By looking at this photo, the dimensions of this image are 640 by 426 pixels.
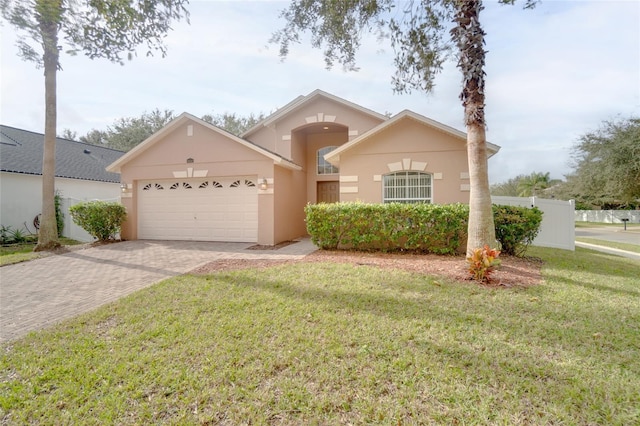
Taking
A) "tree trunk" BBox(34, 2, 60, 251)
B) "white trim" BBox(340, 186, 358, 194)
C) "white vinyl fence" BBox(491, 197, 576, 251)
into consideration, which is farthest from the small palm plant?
"tree trunk" BBox(34, 2, 60, 251)

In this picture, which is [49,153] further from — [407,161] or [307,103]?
[407,161]

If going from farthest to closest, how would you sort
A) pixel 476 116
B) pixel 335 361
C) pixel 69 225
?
pixel 69 225 → pixel 476 116 → pixel 335 361

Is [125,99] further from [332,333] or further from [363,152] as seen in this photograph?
[332,333]

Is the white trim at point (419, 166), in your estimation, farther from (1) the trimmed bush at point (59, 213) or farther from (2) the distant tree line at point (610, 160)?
(2) the distant tree line at point (610, 160)

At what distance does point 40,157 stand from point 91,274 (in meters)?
14.3

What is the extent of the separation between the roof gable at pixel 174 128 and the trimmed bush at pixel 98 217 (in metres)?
1.75

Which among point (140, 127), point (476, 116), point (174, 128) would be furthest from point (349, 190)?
point (140, 127)

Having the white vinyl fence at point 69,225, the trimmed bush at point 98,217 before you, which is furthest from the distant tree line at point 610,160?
the white vinyl fence at point 69,225

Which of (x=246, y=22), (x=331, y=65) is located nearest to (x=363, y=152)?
(x=331, y=65)

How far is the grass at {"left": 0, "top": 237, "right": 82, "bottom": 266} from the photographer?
29.2 feet

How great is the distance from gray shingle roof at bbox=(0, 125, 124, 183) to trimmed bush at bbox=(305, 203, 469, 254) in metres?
15.3

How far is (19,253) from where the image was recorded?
33.9 ft

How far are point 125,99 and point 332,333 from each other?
12442mm

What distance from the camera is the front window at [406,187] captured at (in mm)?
11031
